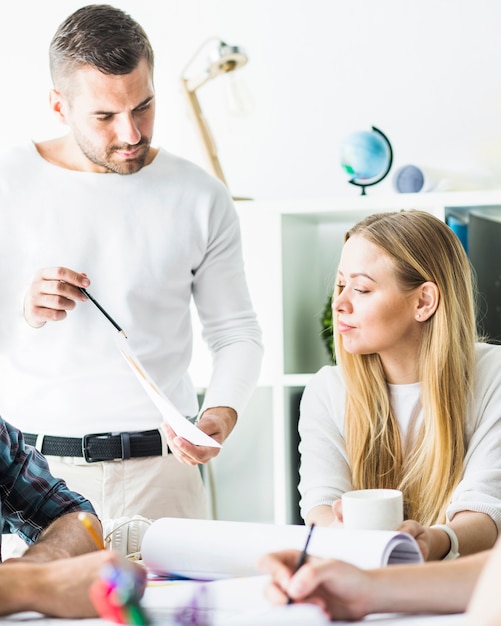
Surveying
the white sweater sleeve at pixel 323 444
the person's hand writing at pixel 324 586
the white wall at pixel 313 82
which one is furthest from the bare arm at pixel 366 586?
the white wall at pixel 313 82

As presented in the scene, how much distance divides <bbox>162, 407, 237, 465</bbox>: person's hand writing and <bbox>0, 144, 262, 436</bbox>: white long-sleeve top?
0.04 meters

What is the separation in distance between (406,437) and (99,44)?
3.20 feet

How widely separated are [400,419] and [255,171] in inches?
59.1

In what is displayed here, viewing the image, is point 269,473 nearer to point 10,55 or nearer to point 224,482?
point 224,482

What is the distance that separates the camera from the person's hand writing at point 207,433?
1.62 m

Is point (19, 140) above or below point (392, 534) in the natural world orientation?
above

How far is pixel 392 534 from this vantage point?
3.64 ft

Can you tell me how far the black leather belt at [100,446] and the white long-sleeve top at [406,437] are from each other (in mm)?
336

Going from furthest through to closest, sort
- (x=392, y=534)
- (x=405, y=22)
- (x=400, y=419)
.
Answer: (x=405, y=22) → (x=400, y=419) → (x=392, y=534)

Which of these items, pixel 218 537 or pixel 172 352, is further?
pixel 172 352

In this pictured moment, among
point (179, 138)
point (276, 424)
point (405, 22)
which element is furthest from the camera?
point (179, 138)

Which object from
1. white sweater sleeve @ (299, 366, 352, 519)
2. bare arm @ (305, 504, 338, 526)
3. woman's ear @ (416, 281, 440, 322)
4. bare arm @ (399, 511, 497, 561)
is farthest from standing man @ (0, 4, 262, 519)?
bare arm @ (399, 511, 497, 561)

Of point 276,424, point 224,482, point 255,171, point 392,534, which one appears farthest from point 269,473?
point 392,534

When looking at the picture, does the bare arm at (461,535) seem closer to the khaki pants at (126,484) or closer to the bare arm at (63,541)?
the bare arm at (63,541)
